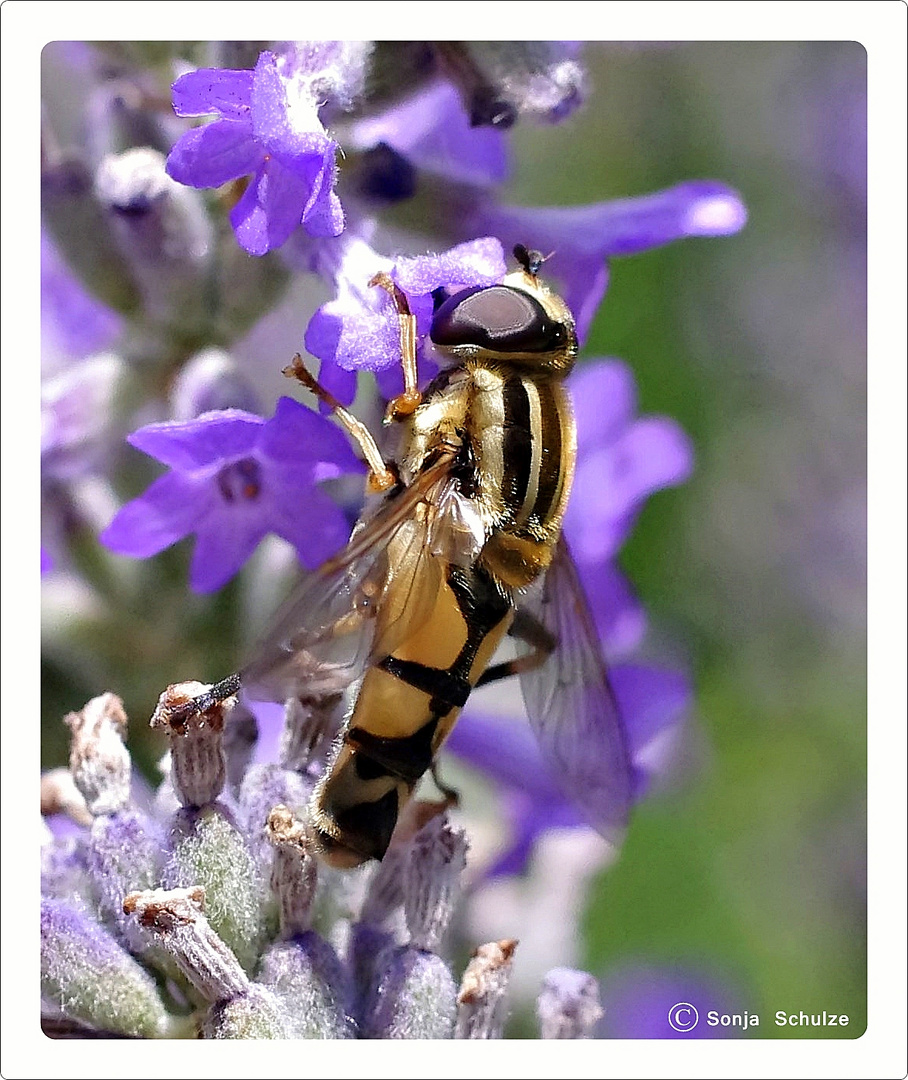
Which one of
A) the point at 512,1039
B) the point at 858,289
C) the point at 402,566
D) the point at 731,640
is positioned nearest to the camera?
the point at 402,566

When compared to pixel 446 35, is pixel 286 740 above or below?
below

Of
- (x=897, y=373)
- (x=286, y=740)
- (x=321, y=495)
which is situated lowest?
(x=286, y=740)

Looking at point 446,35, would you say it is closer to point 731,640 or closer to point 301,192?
point 301,192

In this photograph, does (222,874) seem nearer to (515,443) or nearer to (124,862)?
(124,862)

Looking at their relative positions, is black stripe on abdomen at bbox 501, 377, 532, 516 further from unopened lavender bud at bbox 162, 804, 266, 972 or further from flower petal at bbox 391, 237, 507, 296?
unopened lavender bud at bbox 162, 804, 266, 972

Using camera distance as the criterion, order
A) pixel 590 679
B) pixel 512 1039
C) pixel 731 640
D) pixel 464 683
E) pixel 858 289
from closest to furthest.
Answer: pixel 464 683, pixel 590 679, pixel 512 1039, pixel 858 289, pixel 731 640

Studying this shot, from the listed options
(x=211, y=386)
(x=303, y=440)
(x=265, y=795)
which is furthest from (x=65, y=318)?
(x=265, y=795)

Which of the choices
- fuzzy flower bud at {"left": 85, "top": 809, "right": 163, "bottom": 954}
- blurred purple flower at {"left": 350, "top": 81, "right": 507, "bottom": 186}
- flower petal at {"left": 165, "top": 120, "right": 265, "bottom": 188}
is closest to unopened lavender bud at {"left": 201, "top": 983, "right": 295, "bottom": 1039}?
fuzzy flower bud at {"left": 85, "top": 809, "right": 163, "bottom": 954}

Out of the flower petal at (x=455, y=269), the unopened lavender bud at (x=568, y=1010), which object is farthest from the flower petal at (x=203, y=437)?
the unopened lavender bud at (x=568, y=1010)

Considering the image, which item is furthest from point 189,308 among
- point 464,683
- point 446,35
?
point 464,683
